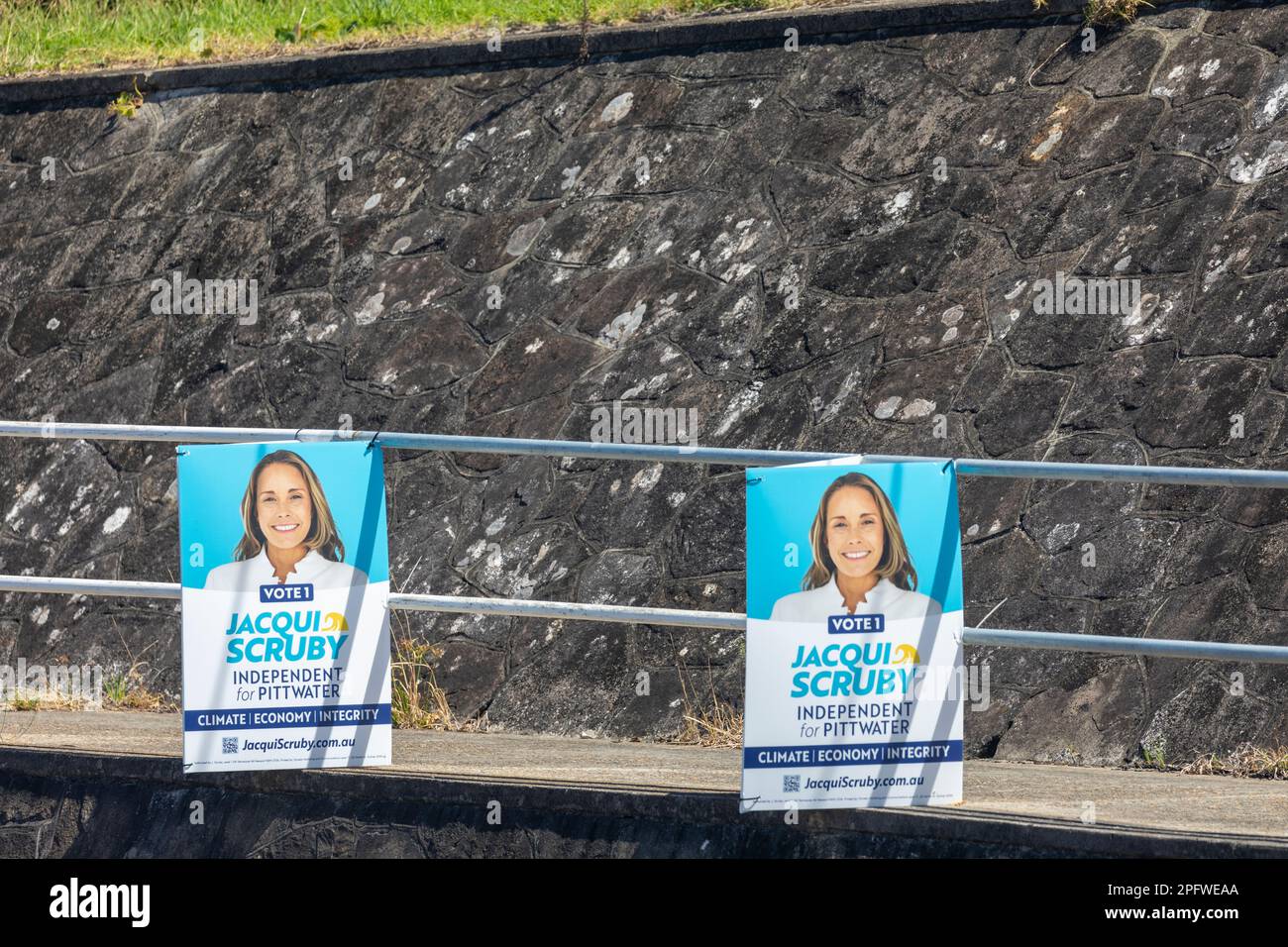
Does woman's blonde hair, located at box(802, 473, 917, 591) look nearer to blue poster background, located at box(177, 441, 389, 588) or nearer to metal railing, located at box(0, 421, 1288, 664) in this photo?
metal railing, located at box(0, 421, 1288, 664)

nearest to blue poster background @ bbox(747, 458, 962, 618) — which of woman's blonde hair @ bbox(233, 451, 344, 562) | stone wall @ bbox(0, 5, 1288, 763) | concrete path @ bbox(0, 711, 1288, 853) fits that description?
concrete path @ bbox(0, 711, 1288, 853)

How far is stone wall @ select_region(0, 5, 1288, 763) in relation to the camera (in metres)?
6.64

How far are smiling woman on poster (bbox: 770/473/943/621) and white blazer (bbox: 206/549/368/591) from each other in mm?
1569

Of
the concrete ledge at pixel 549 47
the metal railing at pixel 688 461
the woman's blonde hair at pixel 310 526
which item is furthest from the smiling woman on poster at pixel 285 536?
the concrete ledge at pixel 549 47

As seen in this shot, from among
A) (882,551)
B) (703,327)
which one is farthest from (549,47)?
(882,551)

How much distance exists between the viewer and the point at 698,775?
5.33m

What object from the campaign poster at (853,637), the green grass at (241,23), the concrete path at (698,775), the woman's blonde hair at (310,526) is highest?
the green grass at (241,23)

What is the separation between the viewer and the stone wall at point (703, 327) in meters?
6.64

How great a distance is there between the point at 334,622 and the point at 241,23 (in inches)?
297

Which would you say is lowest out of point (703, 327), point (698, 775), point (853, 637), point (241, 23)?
point (698, 775)

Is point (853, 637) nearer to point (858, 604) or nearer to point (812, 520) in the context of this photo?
point (858, 604)

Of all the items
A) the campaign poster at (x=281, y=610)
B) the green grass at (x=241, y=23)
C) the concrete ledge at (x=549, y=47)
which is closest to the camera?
the campaign poster at (x=281, y=610)

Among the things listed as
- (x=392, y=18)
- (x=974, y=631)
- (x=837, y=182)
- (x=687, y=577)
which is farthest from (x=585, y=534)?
(x=392, y=18)

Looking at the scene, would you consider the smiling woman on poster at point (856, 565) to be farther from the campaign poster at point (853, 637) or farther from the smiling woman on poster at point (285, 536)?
the smiling woman on poster at point (285, 536)
